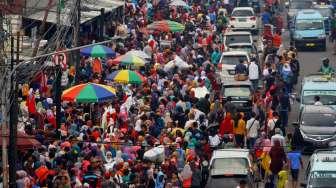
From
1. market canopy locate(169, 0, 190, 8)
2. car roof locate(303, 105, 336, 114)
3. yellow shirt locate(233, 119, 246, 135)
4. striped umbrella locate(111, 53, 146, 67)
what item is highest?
market canopy locate(169, 0, 190, 8)

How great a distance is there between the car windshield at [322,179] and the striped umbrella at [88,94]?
314 inches

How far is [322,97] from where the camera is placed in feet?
137

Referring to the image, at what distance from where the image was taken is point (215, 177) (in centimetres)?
3206

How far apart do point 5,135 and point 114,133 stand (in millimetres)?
4900

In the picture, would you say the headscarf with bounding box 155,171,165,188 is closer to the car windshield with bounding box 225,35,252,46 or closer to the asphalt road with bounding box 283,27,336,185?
the asphalt road with bounding box 283,27,336,185

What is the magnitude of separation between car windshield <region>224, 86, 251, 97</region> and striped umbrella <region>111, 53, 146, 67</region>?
3420 mm

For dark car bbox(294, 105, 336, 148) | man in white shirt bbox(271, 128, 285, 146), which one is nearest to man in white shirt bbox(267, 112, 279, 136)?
dark car bbox(294, 105, 336, 148)

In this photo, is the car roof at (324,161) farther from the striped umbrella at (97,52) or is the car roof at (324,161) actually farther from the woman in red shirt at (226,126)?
the striped umbrella at (97,52)

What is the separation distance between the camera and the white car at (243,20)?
2456 inches

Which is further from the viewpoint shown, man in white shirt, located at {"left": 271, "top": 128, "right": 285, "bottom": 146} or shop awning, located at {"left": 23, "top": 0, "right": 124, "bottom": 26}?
shop awning, located at {"left": 23, "top": 0, "right": 124, "bottom": 26}

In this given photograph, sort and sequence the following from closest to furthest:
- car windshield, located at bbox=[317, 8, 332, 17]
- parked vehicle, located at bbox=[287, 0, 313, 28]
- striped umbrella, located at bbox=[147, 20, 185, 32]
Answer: striped umbrella, located at bbox=[147, 20, 185, 32], car windshield, located at bbox=[317, 8, 332, 17], parked vehicle, located at bbox=[287, 0, 313, 28]

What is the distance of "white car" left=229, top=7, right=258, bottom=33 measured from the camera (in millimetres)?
62391

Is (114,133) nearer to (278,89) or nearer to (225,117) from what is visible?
(225,117)

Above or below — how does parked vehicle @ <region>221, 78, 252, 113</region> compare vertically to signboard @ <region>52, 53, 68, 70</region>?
below
